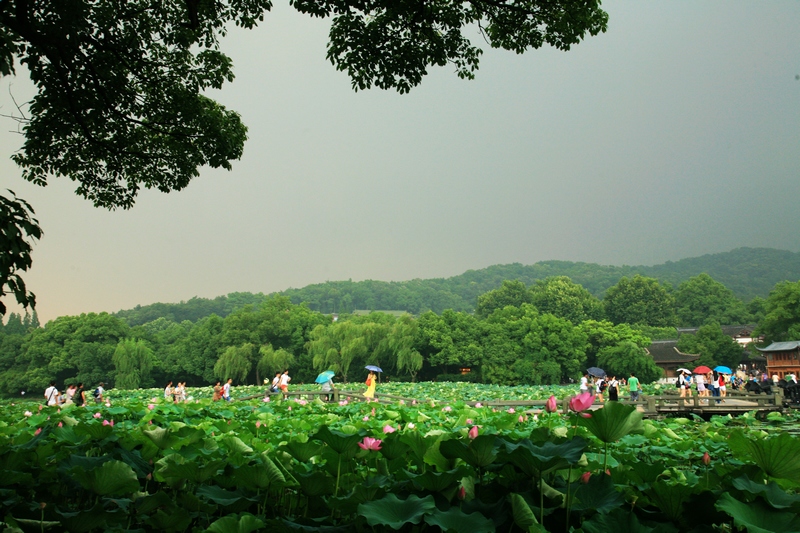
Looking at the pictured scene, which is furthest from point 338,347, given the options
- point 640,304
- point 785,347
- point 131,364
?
point 640,304

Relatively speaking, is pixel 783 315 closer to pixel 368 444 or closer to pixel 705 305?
pixel 705 305

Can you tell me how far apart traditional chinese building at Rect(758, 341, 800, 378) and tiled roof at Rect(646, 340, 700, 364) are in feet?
29.2

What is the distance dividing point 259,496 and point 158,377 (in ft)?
131

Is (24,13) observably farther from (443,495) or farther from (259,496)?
(443,495)

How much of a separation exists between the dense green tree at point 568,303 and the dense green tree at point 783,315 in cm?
1940

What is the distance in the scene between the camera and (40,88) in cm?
562

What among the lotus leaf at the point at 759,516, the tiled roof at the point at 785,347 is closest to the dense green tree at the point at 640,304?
the tiled roof at the point at 785,347

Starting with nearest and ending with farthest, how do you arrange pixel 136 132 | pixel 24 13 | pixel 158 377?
pixel 24 13
pixel 136 132
pixel 158 377

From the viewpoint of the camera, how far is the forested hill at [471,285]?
80938 mm

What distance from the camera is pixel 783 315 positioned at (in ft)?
107

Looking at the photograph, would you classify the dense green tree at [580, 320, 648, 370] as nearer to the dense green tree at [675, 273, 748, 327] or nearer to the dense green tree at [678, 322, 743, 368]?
the dense green tree at [678, 322, 743, 368]

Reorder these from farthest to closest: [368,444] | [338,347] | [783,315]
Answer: [338,347]
[783,315]
[368,444]

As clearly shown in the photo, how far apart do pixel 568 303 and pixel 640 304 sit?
9.83m

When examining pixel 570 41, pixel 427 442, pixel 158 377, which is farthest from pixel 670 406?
pixel 158 377
